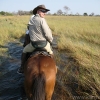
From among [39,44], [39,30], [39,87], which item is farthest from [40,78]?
[39,30]

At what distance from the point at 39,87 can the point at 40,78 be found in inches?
6.8

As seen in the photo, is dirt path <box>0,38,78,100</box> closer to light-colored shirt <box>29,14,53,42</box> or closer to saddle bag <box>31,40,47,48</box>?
saddle bag <box>31,40,47,48</box>

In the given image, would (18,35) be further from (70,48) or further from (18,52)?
(70,48)

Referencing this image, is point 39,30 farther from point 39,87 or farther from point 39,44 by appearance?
point 39,87

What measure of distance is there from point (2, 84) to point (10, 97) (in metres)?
0.91

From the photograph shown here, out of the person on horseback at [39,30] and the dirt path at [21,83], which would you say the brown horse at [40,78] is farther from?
the dirt path at [21,83]

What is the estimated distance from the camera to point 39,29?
15.0 feet

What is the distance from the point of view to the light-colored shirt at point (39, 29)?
450cm

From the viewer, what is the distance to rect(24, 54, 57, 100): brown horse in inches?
135

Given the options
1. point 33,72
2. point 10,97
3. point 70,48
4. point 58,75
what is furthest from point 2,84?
point 70,48

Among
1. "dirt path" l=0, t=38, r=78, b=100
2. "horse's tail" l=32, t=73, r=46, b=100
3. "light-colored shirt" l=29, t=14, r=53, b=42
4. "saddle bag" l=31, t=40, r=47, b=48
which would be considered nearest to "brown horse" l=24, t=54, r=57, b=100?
"horse's tail" l=32, t=73, r=46, b=100

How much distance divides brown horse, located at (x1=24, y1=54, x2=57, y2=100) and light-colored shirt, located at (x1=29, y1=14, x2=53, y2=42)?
0.90 meters

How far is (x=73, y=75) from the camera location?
6.05 m

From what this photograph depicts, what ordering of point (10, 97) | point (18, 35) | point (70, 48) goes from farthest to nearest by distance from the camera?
1. point (18, 35)
2. point (70, 48)
3. point (10, 97)
